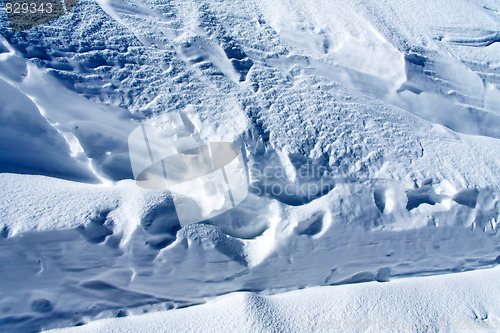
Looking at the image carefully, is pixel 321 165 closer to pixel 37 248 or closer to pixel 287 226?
pixel 287 226

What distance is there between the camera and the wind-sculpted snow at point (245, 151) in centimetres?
124

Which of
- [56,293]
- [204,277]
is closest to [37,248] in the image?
[56,293]

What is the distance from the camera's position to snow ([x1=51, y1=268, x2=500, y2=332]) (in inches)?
46.6

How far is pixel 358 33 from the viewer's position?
6.10 feet

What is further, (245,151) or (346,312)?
(245,151)

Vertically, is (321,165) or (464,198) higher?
(321,165)

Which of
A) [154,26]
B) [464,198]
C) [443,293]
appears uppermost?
[154,26]

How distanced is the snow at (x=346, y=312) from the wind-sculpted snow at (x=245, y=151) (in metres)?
0.05

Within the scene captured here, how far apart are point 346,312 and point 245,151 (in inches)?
24.7

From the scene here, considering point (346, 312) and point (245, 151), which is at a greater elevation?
point (245, 151)

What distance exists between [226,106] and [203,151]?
0.21 m

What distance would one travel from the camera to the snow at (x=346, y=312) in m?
1.18

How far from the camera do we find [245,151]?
145 centimetres

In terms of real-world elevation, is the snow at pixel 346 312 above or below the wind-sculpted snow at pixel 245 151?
below
